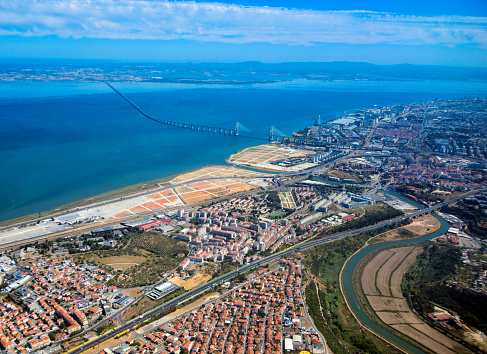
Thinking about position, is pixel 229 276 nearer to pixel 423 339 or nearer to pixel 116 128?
pixel 423 339

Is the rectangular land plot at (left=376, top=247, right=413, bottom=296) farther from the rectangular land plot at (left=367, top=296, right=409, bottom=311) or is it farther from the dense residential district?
the dense residential district

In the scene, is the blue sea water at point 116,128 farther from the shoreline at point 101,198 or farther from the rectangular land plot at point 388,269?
the rectangular land plot at point 388,269

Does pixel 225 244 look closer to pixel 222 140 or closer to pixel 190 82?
pixel 222 140

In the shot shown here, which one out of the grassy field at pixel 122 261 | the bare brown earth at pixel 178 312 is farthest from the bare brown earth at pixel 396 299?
the grassy field at pixel 122 261

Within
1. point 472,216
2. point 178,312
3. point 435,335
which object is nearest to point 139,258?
point 178,312

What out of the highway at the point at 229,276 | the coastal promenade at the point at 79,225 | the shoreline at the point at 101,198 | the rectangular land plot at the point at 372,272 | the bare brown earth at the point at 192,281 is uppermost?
the highway at the point at 229,276
